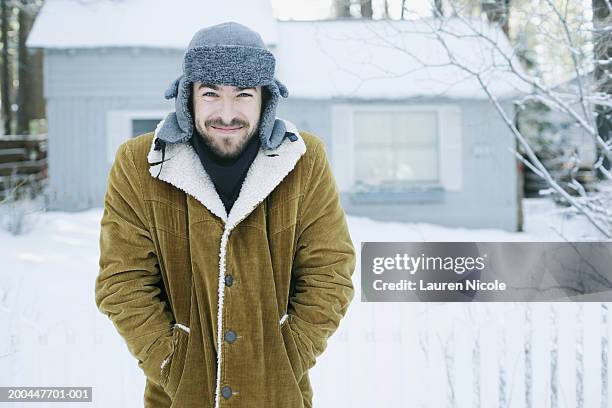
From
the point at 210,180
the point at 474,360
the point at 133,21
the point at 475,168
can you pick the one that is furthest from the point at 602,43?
the point at 133,21

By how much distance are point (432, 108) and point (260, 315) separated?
21.6ft

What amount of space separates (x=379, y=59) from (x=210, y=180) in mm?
4377

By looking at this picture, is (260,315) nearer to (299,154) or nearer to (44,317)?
(299,154)

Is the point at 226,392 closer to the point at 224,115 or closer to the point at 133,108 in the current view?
the point at 224,115

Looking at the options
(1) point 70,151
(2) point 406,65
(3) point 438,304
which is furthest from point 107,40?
(3) point 438,304

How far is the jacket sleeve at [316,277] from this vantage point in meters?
2.05

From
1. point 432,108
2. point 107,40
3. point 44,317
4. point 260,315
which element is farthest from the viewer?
point 432,108

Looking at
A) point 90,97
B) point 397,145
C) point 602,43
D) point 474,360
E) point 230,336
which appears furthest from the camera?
point 397,145

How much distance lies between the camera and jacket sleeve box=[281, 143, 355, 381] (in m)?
2.05

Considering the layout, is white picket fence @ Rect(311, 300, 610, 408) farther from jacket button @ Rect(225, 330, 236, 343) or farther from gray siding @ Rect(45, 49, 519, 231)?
gray siding @ Rect(45, 49, 519, 231)

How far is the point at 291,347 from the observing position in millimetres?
2057

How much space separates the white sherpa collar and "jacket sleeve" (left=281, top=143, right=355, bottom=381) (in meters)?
0.12

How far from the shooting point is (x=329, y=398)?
11.5 ft

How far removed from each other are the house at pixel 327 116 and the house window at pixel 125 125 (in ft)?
0.05
